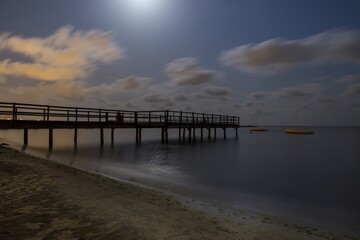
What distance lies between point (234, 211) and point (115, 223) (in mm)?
4033

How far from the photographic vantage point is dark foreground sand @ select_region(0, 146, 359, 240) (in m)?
5.24

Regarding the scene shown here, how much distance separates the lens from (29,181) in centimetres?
868

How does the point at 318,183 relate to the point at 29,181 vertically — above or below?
below

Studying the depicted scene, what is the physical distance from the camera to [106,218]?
5973 mm

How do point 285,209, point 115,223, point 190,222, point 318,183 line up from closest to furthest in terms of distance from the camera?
point 115,223 → point 190,222 → point 285,209 → point 318,183

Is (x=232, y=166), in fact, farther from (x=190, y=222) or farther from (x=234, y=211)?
(x=190, y=222)

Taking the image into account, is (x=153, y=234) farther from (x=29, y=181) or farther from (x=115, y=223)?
(x=29, y=181)

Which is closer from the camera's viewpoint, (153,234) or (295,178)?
(153,234)

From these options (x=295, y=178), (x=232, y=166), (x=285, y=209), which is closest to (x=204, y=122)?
(x=232, y=166)

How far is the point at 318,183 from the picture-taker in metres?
15.1

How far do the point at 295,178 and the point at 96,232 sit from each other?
1367cm

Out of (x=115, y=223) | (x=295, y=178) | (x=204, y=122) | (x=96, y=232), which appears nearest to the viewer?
(x=96, y=232)

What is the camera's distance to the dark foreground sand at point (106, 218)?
206 inches

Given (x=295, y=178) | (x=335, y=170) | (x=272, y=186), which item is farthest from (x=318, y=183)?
(x=335, y=170)
